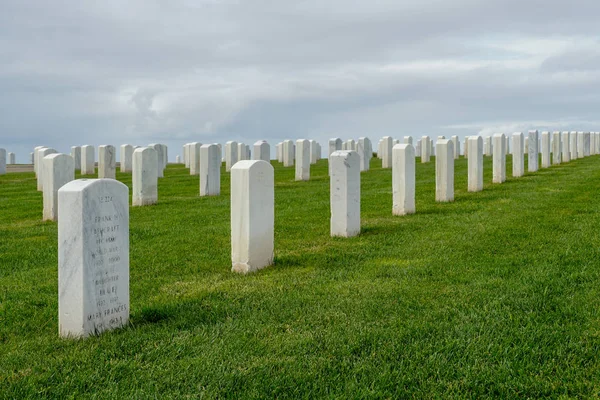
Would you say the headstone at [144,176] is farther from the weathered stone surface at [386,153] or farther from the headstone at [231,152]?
the weathered stone surface at [386,153]

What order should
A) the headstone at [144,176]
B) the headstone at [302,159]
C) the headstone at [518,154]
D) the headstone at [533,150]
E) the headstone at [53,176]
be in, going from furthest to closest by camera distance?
1. the headstone at [533,150]
2. the headstone at [302,159]
3. the headstone at [518,154]
4. the headstone at [144,176]
5. the headstone at [53,176]

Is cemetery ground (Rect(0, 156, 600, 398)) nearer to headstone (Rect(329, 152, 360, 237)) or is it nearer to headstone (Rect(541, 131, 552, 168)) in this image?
headstone (Rect(329, 152, 360, 237))

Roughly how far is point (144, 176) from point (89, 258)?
11.0 metres

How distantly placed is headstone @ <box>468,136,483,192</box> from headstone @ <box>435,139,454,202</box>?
205cm

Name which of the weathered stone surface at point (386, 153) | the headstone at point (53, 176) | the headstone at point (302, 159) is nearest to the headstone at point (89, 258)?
the headstone at point (53, 176)

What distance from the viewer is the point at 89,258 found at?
17.5 ft

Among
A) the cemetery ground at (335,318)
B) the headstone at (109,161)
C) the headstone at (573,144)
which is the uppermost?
the headstone at (573,144)

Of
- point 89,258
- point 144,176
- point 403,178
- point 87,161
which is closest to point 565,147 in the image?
point 87,161

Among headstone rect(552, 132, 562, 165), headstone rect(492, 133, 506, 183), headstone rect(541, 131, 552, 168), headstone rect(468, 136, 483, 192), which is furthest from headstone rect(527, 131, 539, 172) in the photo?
headstone rect(468, 136, 483, 192)

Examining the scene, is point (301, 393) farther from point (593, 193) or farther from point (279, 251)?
point (593, 193)

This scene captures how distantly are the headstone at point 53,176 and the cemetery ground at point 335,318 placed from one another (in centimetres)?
252

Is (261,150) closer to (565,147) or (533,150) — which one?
(533,150)

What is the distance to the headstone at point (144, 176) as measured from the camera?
15.9 metres

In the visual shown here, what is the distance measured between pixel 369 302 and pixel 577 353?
6.52 ft
